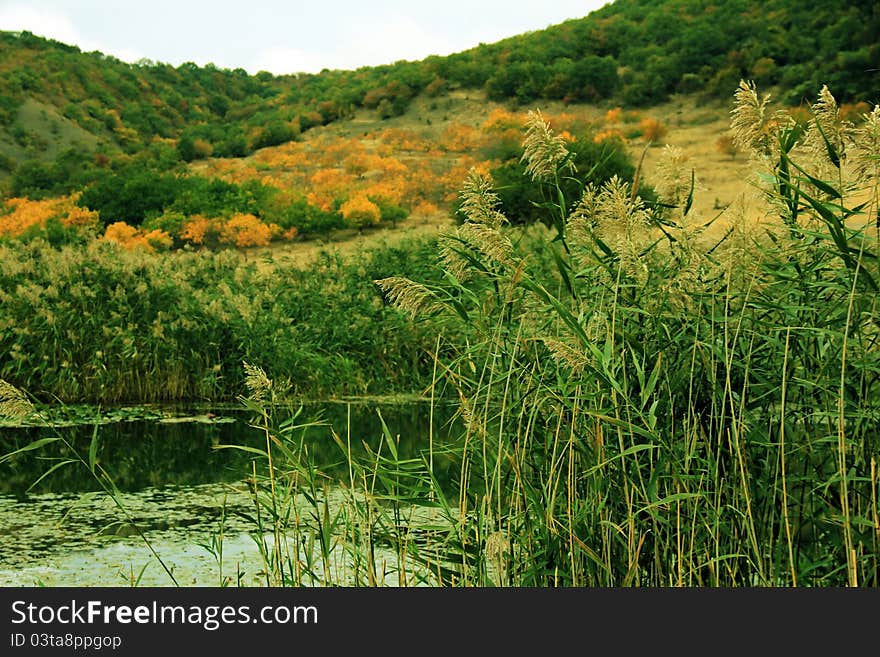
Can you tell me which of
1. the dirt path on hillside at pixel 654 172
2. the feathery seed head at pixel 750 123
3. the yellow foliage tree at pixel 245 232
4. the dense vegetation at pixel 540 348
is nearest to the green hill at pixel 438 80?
the dirt path on hillside at pixel 654 172

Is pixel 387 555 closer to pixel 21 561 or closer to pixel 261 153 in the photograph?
pixel 21 561

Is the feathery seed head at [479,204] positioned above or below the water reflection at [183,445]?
below

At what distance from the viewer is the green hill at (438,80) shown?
28672 millimetres

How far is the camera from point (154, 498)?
5.76 metres

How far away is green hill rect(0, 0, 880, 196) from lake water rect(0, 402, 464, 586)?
64.7 feet

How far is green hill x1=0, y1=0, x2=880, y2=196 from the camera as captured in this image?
94.1 ft

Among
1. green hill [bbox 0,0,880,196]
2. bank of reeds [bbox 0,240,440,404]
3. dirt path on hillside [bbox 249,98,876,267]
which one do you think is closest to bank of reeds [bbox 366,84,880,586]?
bank of reeds [bbox 0,240,440,404]

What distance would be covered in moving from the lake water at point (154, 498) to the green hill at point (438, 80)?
64.7 feet

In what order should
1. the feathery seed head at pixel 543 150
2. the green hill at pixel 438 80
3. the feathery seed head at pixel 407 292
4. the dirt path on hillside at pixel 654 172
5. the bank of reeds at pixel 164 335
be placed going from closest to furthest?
1. the feathery seed head at pixel 407 292
2. the feathery seed head at pixel 543 150
3. the bank of reeds at pixel 164 335
4. the dirt path on hillside at pixel 654 172
5. the green hill at pixel 438 80

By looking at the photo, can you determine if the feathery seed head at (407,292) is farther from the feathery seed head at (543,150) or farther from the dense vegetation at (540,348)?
the feathery seed head at (543,150)

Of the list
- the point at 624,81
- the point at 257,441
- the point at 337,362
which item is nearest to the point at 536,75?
the point at 624,81

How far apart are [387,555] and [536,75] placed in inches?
1187

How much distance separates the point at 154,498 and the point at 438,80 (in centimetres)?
3177

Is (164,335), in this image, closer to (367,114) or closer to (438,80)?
(367,114)
